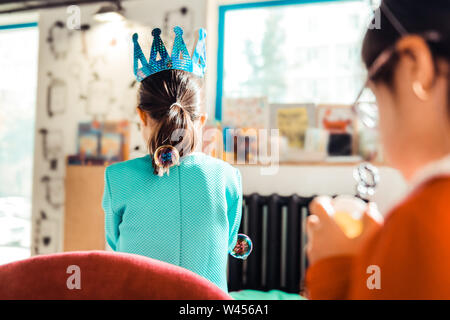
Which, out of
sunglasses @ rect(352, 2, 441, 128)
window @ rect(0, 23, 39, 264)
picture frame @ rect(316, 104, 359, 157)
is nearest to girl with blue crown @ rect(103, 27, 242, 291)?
sunglasses @ rect(352, 2, 441, 128)

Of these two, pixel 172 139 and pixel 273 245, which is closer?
pixel 172 139

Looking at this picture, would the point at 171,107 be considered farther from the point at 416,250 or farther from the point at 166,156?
the point at 416,250

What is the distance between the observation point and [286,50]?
2543mm

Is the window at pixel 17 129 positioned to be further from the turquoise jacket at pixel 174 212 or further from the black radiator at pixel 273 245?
the turquoise jacket at pixel 174 212

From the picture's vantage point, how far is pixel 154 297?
0.39 metres

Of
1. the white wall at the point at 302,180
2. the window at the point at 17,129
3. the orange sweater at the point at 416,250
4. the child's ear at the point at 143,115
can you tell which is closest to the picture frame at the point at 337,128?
the white wall at the point at 302,180

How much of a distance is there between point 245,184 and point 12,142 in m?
2.34

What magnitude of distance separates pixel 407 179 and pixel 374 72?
9 centimetres

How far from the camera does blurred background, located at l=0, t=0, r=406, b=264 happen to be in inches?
93.4

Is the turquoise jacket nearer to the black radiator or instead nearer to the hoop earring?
the hoop earring

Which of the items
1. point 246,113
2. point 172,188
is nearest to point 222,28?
point 246,113

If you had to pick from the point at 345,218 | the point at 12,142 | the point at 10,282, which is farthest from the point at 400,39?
the point at 12,142
